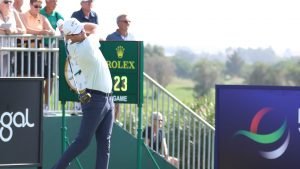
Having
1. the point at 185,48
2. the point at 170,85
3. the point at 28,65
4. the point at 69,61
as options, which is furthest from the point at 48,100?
the point at 185,48

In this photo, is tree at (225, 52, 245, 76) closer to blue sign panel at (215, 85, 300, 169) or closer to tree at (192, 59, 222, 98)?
tree at (192, 59, 222, 98)

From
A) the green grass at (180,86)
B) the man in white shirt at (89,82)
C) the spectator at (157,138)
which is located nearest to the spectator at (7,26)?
the man in white shirt at (89,82)

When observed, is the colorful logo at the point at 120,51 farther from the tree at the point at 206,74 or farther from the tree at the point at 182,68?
the tree at the point at 182,68

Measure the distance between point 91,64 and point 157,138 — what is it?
3.31m

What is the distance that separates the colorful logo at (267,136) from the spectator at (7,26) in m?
3.71

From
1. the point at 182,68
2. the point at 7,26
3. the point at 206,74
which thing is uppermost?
the point at 182,68

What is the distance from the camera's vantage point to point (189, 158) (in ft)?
53.3

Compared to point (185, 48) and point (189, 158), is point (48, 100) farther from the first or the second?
point (185, 48)

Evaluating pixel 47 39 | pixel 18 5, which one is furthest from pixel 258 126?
pixel 18 5

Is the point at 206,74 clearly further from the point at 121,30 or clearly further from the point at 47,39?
the point at 47,39

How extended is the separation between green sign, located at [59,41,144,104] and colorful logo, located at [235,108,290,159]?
8.16ft

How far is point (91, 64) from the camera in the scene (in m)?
12.9

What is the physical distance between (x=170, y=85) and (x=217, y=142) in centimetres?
9277

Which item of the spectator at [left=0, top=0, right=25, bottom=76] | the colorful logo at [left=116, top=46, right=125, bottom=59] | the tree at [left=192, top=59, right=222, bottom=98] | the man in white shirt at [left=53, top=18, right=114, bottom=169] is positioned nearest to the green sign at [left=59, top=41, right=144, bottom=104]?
the colorful logo at [left=116, top=46, right=125, bottom=59]
